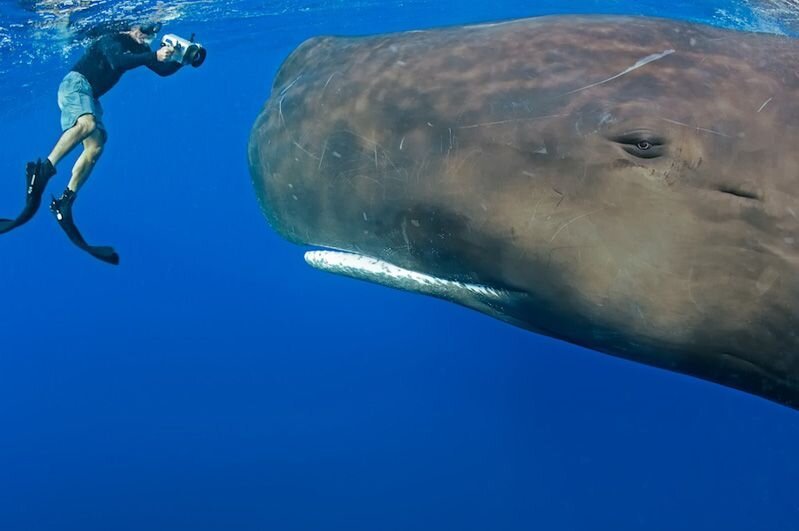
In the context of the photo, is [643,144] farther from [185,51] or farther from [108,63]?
[108,63]

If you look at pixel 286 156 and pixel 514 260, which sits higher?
pixel 286 156

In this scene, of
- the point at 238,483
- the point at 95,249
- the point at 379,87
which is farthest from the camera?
the point at 238,483

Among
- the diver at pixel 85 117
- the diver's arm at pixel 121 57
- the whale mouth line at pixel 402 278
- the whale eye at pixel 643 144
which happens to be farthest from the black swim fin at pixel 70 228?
the whale eye at pixel 643 144

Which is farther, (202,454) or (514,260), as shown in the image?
(202,454)

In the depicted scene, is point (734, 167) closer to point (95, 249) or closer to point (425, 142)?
point (425, 142)

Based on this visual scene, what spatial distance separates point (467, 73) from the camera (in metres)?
3.54

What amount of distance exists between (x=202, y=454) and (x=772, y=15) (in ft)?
96.7

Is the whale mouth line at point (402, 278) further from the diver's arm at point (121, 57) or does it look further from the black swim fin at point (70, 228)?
the diver's arm at point (121, 57)

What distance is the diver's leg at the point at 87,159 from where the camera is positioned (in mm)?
10688

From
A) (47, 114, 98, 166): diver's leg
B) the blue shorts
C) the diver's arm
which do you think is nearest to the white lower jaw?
(47, 114, 98, 166): diver's leg

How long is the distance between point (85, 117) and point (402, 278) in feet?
33.3

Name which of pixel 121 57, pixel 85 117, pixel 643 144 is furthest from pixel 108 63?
pixel 643 144

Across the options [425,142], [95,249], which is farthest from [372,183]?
[95,249]

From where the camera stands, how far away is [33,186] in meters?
9.42
